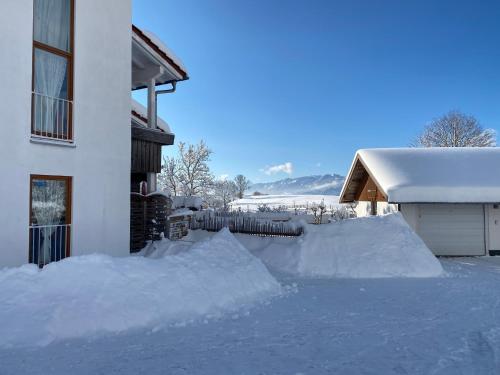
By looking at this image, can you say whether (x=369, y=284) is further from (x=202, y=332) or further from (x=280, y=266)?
(x=202, y=332)

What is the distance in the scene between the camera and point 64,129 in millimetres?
7844

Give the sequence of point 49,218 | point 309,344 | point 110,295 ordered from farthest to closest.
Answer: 1. point 49,218
2. point 110,295
3. point 309,344

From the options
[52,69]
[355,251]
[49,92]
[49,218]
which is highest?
[52,69]

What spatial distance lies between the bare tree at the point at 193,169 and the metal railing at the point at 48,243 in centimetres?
3231

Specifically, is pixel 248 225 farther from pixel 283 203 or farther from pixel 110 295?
pixel 283 203

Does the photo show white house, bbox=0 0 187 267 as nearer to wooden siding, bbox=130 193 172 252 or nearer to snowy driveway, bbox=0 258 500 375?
wooden siding, bbox=130 193 172 252

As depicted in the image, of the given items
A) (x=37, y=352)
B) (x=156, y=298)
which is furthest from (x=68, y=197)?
(x=37, y=352)

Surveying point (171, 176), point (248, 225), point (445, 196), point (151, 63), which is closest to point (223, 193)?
point (171, 176)

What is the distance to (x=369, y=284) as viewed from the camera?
9078 mm

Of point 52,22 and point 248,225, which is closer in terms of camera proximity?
point 52,22

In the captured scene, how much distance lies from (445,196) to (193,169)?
3014cm

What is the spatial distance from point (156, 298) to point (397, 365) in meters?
3.65

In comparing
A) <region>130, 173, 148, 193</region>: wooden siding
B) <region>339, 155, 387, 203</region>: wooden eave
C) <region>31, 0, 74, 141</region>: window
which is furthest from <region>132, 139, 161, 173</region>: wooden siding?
<region>339, 155, 387, 203</region>: wooden eave

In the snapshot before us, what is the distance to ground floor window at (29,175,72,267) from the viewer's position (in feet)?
23.8
